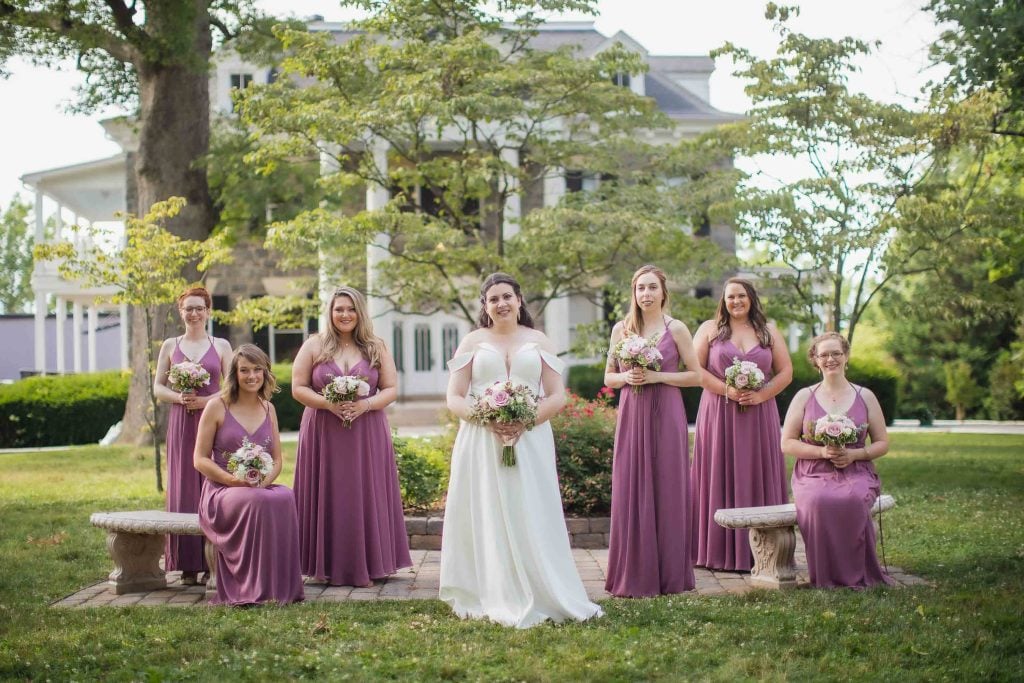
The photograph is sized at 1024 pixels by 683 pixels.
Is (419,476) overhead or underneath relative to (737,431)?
underneath

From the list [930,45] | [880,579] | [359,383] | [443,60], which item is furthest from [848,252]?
[359,383]

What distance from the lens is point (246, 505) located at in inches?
304

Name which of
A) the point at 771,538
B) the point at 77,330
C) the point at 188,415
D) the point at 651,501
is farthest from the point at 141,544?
the point at 77,330

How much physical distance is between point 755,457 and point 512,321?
113 inches

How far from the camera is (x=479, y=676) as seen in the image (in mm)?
5832

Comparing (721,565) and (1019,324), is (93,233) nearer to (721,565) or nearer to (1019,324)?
(721,565)

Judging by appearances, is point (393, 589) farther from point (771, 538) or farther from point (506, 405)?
point (771, 538)

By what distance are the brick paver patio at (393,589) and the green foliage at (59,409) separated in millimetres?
16369

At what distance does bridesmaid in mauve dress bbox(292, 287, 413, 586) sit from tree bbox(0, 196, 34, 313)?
6034 centimetres

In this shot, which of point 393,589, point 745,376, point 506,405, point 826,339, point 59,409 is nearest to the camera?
point 506,405

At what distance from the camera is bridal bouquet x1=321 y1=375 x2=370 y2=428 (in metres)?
8.41

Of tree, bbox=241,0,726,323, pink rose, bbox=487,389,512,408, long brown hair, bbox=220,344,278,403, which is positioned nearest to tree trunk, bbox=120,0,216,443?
tree, bbox=241,0,726,323

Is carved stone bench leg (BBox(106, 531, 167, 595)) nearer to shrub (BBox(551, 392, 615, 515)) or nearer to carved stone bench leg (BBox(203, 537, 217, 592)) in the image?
carved stone bench leg (BBox(203, 537, 217, 592))

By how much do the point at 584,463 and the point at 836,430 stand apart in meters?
3.46
